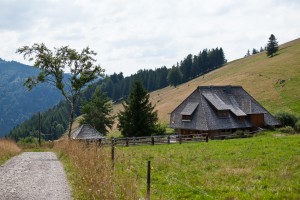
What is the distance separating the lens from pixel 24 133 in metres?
163

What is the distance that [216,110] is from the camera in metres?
54.5

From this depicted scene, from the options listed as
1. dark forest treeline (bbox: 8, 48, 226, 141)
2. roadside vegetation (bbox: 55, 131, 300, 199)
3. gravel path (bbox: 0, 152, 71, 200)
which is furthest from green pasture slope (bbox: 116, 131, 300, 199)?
dark forest treeline (bbox: 8, 48, 226, 141)

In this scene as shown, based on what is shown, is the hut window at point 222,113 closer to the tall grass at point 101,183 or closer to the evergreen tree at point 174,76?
the tall grass at point 101,183

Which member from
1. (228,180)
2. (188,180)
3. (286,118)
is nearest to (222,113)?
(286,118)

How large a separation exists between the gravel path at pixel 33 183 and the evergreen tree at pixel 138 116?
34.8 meters

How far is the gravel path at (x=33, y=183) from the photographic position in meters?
11.7

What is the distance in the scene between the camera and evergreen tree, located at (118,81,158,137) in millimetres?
53375

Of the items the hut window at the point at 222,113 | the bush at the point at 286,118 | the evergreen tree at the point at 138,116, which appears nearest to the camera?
the evergreen tree at the point at 138,116

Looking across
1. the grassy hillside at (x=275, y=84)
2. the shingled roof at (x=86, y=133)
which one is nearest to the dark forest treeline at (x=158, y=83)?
the grassy hillside at (x=275, y=84)

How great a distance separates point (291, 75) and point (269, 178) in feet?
266

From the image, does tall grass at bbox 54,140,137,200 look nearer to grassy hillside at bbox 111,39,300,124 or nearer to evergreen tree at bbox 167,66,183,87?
grassy hillside at bbox 111,39,300,124

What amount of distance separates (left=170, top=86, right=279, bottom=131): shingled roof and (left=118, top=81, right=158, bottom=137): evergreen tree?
20.2ft

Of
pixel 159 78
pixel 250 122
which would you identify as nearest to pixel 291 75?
pixel 250 122

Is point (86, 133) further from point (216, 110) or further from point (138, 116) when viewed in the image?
point (216, 110)
